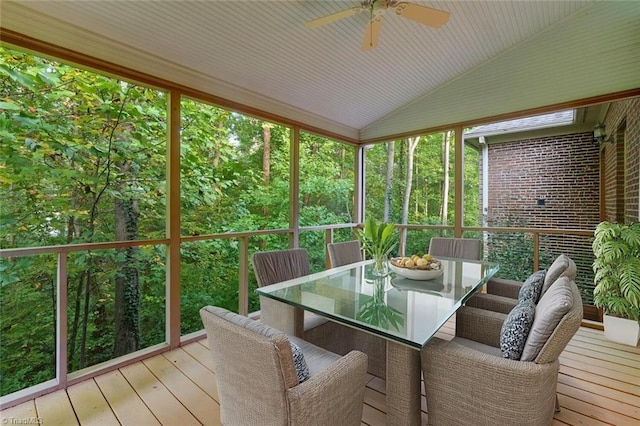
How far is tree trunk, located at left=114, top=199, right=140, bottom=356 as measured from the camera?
11.6ft

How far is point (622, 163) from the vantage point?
13.2 feet

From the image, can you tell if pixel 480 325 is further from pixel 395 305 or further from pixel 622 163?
pixel 622 163

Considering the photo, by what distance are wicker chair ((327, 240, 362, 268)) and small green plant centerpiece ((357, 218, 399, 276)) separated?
1.94ft

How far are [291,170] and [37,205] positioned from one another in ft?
9.40

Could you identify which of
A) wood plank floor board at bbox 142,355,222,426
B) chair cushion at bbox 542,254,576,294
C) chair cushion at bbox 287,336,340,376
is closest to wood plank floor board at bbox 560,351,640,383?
chair cushion at bbox 542,254,576,294

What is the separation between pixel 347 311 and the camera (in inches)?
68.7

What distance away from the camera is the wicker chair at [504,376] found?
1.29 meters

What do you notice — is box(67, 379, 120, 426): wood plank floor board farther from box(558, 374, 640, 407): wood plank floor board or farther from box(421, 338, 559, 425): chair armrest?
box(558, 374, 640, 407): wood plank floor board

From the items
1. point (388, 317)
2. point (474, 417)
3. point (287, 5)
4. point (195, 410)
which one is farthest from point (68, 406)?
point (287, 5)

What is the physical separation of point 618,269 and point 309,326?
3105mm

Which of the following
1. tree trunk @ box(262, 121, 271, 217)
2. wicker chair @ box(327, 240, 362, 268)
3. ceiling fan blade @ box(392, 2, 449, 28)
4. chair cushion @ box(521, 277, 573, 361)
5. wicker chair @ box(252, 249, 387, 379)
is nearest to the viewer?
chair cushion @ box(521, 277, 573, 361)

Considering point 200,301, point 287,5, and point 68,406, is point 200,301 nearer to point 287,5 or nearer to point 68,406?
point 68,406

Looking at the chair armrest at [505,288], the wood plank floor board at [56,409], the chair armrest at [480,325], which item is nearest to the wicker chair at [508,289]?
the chair armrest at [505,288]

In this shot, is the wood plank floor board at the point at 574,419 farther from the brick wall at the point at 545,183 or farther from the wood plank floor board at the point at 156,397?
the brick wall at the point at 545,183
